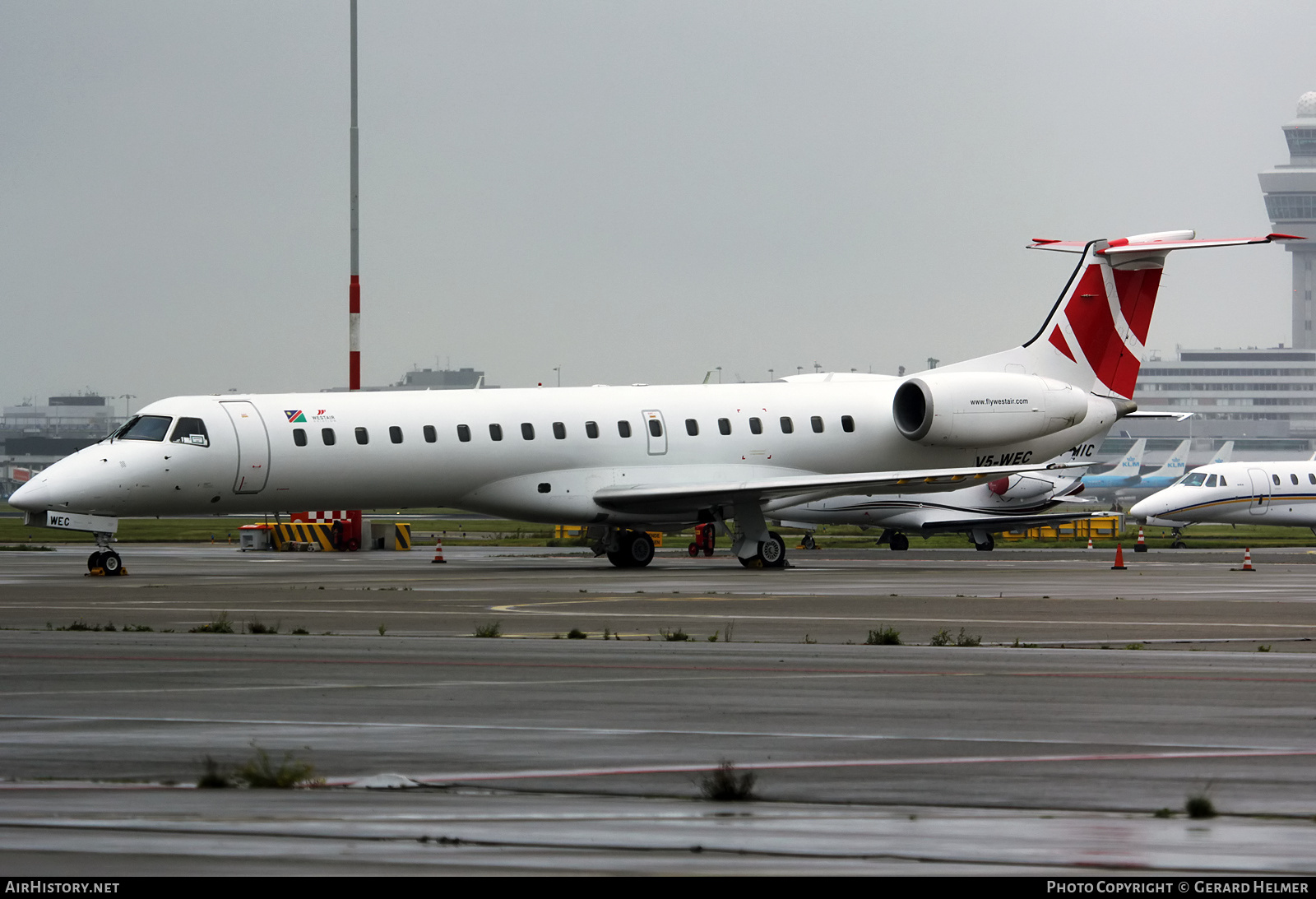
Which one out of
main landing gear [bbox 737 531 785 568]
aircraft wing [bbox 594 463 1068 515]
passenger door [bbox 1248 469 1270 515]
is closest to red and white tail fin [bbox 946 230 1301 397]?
aircraft wing [bbox 594 463 1068 515]

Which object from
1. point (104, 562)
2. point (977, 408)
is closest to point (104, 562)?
point (104, 562)

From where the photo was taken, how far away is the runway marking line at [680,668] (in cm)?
1320

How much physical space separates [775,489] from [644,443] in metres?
3.17

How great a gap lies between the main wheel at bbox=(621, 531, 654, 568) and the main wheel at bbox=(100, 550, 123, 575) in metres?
10.1

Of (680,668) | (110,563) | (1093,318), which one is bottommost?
(680,668)

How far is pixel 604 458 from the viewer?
33.0 m

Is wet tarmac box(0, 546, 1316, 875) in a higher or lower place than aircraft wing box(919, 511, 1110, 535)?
lower

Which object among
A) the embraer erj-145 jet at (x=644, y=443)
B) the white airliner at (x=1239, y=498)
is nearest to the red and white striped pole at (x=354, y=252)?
the embraer erj-145 jet at (x=644, y=443)

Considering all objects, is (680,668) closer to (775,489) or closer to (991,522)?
(775,489)

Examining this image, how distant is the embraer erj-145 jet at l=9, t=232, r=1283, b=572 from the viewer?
30109 mm

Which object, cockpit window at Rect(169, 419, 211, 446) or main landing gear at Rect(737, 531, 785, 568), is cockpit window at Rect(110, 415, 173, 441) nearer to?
cockpit window at Rect(169, 419, 211, 446)

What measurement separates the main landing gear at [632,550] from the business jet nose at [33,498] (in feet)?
37.3

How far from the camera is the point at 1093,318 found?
37.1 meters

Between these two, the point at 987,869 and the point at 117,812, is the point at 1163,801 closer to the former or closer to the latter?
the point at 987,869
